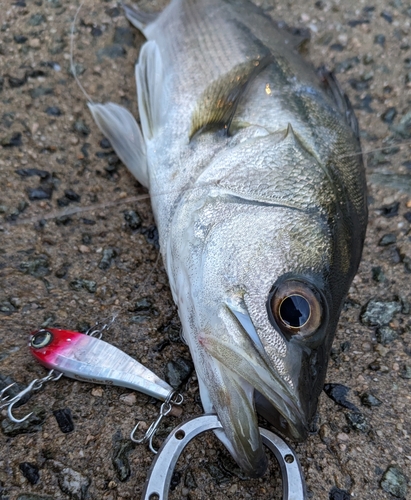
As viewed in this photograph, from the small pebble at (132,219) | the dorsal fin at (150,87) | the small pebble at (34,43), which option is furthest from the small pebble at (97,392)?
the small pebble at (34,43)

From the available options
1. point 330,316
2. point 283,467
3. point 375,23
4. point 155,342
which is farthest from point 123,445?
point 375,23

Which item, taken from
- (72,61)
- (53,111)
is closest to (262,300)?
(53,111)

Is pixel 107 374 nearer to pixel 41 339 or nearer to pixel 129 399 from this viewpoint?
pixel 129 399

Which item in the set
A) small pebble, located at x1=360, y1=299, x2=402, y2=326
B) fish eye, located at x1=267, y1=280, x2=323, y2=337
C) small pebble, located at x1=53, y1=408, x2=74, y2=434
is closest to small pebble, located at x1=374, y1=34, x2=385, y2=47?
small pebble, located at x1=360, y1=299, x2=402, y2=326

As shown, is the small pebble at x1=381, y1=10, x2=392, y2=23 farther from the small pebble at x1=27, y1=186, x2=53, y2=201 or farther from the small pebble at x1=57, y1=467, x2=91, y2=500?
the small pebble at x1=57, y1=467, x2=91, y2=500

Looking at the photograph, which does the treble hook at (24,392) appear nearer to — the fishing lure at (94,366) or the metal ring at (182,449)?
the fishing lure at (94,366)
